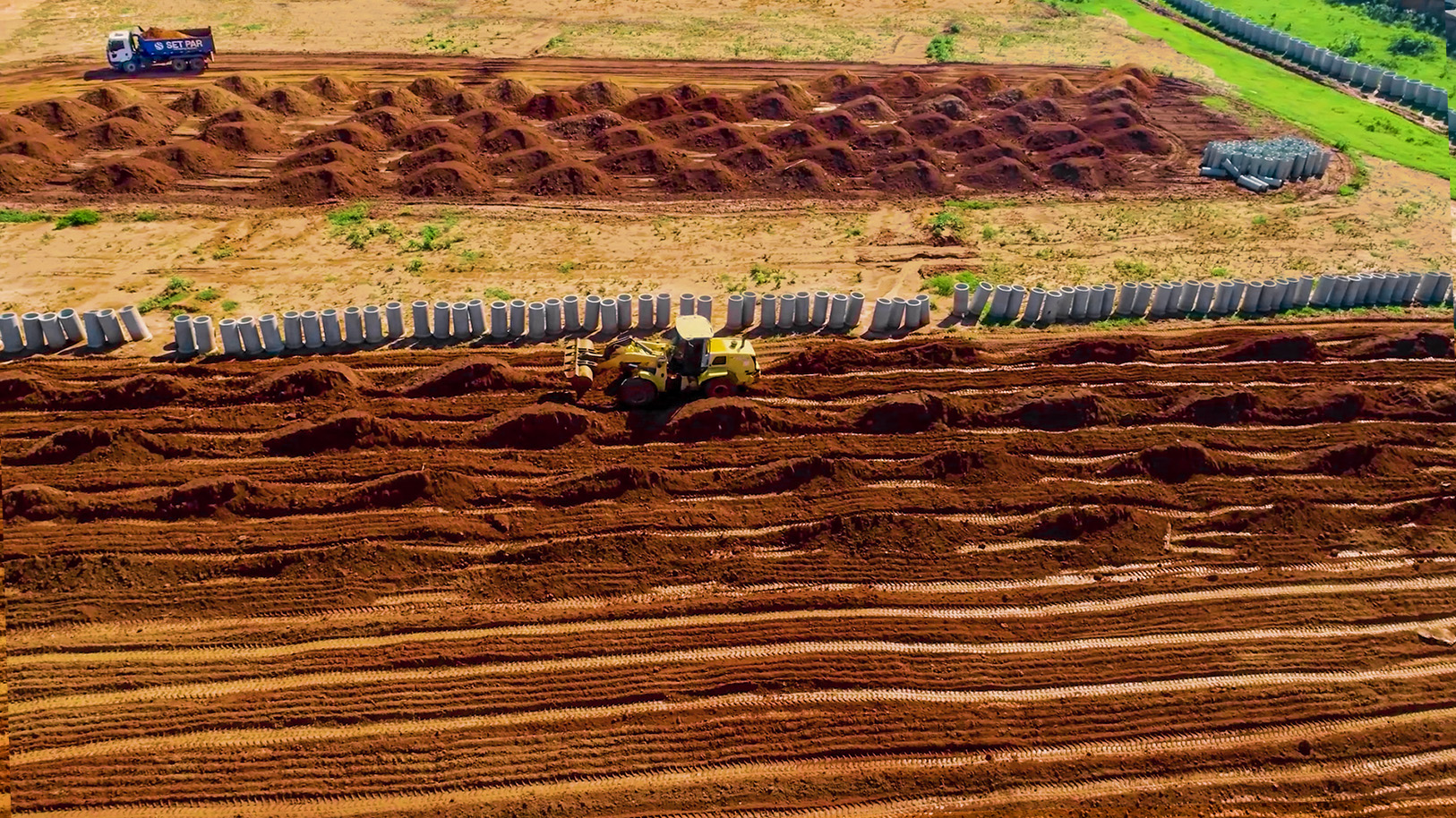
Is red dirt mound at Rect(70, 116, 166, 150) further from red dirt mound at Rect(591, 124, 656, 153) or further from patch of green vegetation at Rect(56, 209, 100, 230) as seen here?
red dirt mound at Rect(591, 124, 656, 153)

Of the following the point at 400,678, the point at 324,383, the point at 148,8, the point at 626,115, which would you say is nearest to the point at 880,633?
the point at 400,678

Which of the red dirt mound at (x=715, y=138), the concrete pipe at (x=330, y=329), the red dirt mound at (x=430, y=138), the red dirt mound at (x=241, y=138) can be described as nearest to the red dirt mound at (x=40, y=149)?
the red dirt mound at (x=241, y=138)

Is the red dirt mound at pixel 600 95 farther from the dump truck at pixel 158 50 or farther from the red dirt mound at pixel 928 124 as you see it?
the dump truck at pixel 158 50

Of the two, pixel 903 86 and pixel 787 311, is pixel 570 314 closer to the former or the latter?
pixel 787 311

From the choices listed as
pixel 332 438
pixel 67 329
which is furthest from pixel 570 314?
pixel 67 329

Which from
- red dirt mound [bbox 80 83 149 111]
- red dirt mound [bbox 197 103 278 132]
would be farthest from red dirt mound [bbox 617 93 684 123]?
red dirt mound [bbox 80 83 149 111]

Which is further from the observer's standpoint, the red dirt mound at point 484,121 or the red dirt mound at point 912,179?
the red dirt mound at point 484,121

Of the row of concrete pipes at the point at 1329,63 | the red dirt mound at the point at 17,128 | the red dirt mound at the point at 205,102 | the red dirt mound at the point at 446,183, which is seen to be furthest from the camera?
the row of concrete pipes at the point at 1329,63

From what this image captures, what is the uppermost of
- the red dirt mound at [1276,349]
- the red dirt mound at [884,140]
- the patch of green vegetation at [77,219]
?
the red dirt mound at [884,140]
